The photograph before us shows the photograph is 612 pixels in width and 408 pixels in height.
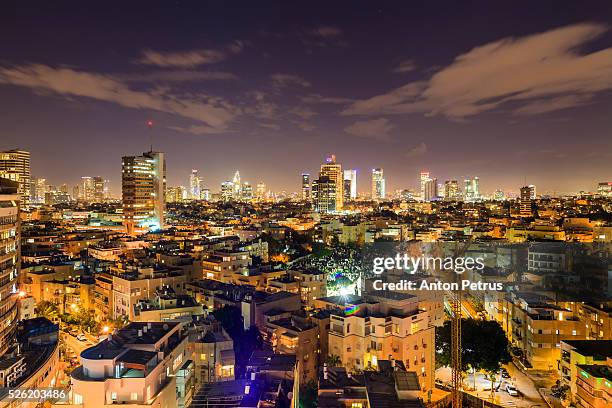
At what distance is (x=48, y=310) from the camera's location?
1401 cm

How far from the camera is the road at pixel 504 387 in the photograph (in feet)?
30.9

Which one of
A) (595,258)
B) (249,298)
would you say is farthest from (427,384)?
(595,258)

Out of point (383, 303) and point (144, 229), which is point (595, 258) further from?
point (144, 229)

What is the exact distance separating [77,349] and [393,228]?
80.0ft

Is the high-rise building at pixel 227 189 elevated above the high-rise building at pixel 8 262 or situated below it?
above

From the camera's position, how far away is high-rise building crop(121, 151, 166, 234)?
3412cm

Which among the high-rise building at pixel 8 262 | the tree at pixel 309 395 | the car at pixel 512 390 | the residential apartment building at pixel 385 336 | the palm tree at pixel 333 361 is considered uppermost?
the high-rise building at pixel 8 262

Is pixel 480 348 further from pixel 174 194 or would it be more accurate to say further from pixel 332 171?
pixel 174 194

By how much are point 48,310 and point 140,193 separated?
70.2 feet

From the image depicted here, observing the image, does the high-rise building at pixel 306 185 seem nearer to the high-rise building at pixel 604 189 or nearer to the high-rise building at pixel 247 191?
the high-rise building at pixel 247 191

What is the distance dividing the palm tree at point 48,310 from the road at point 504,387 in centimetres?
1161

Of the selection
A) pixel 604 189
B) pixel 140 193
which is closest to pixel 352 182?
pixel 604 189

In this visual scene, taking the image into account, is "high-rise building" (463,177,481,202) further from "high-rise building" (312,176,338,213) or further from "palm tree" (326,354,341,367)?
"palm tree" (326,354,341,367)

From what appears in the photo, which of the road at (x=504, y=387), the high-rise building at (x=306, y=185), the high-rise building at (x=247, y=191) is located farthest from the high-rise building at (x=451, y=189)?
the road at (x=504, y=387)
